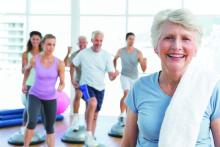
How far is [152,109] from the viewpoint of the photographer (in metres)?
1.27

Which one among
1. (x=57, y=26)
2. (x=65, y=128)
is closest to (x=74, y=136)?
(x=65, y=128)

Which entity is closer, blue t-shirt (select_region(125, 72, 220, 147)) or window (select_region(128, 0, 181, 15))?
blue t-shirt (select_region(125, 72, 220, 147))

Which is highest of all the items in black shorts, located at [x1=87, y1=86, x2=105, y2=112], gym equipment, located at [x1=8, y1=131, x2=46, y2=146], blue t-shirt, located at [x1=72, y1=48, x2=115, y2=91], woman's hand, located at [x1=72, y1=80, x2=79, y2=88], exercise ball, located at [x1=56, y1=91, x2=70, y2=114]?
blue t-shirt, located at [x1=72, y1=48, x2=115, y2=91]

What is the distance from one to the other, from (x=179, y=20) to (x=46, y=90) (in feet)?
9.14

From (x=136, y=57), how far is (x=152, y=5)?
5.46 ft

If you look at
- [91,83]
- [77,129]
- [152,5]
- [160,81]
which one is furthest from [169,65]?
[152,5]

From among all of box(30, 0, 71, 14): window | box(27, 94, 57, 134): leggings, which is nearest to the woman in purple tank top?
box(27, 94, 57, 134): leggings

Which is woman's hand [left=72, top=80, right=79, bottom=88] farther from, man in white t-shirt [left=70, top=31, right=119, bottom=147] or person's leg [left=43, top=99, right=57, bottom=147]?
person's leg [left=43, top=99, right=57, bottom=147]

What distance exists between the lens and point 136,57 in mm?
5773

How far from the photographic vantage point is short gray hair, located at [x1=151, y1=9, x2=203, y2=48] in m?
1.20

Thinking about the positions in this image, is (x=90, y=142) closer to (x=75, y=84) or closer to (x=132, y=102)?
(x=75, y=84)

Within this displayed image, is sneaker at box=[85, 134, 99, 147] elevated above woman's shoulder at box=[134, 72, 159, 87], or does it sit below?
below

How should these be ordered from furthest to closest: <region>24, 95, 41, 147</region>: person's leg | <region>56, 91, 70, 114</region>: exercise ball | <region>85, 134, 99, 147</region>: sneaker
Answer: <region>56, 91, 70, 114</region>: exercise ball
<region>85, 134, 99, 147</region>: sneaker
<region>24, 95, 41, 147</region>: person's leg

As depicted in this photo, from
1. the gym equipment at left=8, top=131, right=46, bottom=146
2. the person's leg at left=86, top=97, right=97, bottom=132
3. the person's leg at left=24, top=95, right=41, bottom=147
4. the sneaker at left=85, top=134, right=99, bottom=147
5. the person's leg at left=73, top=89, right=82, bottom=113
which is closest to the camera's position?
the person's leg at left=24, top=95, right=41, bottom=147
